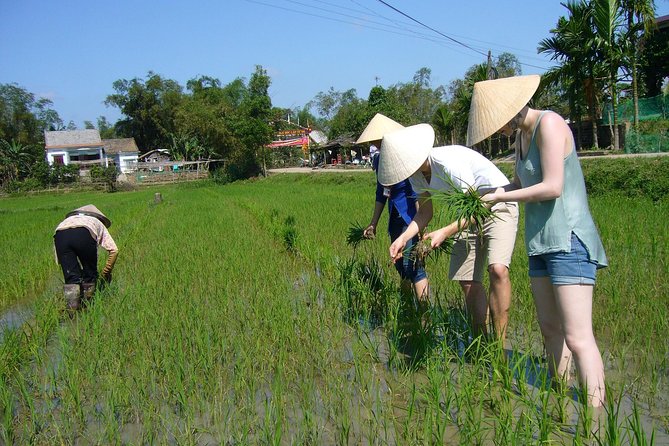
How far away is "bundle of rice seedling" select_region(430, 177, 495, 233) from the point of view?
7.65ft

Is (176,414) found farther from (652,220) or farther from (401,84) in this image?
(401,84)

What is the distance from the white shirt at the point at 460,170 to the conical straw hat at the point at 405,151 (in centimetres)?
6

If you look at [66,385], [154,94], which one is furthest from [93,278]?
[154,94]

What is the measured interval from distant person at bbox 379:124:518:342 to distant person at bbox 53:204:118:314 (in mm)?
2551

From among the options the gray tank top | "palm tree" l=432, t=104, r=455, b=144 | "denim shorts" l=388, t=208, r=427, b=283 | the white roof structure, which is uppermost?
the white roof structure

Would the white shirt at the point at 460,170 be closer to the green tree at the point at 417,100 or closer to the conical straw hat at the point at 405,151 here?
the conical straw hat at the point at 405,151

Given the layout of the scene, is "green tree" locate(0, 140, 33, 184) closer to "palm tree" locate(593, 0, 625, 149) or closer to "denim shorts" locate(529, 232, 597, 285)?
"palm tree" locate(593, 0, 625, 149)

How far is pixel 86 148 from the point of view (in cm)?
4256

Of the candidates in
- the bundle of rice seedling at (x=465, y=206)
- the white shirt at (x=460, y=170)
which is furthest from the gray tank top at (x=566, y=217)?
the white shirt at (x=460, y=170)

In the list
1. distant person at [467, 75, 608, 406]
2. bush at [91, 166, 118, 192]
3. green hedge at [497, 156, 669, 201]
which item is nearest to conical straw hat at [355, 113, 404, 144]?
distant person at [467, 75, 608, 406]

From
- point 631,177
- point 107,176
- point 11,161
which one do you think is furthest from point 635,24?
point 11,161

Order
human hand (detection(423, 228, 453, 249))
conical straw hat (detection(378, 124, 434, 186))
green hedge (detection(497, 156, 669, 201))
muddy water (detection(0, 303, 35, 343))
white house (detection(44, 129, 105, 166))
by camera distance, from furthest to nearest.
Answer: white house (detection(44, 129, 105, 166)) → green hedge (detection(497, 156, 669, 201)) → muddy water (detection(0, 303, 35, 343)) → conical straw hat (detection(378, 124, 434, 186)) → human hand (detection(423, 228, 453, 249))

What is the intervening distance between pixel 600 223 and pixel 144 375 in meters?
4.76

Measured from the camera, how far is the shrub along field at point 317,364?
6.99 feet
